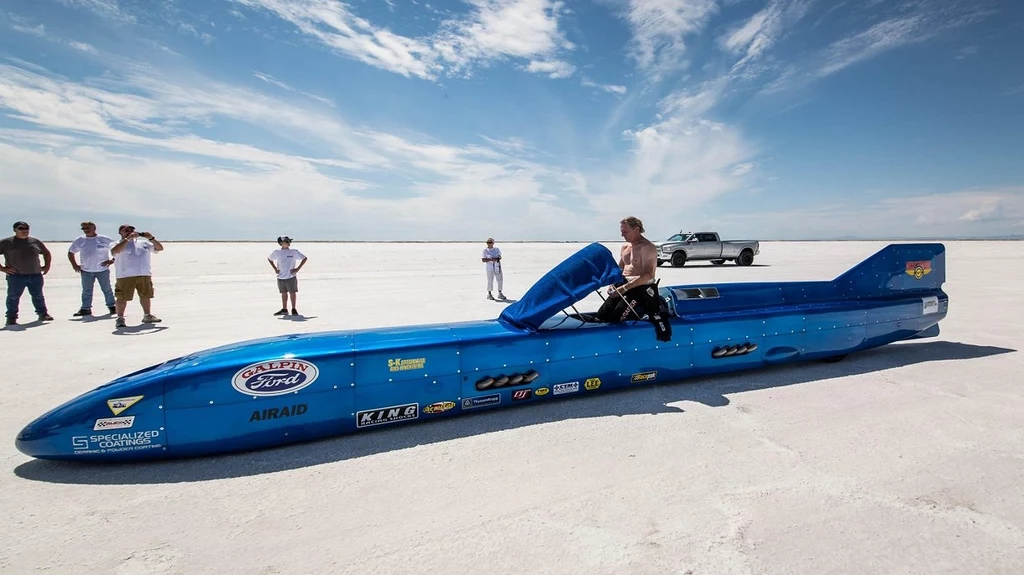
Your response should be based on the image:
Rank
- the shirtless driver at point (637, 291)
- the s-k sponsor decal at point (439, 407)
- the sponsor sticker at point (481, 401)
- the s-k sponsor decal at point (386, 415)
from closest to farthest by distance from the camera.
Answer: the s-k sponsor decal at point (386, 415) < the s-k sponsor decal at point (439, 407) < the sponsor sticker at point (481, 401) < the shirtless driver at point (637, 291)

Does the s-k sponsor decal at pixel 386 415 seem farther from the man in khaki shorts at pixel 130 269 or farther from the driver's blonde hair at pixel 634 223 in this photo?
the man in khaki shorts at pixel 130 269

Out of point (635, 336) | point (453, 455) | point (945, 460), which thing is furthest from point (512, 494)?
point (945, 460)

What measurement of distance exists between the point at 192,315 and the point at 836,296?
12.7 meters

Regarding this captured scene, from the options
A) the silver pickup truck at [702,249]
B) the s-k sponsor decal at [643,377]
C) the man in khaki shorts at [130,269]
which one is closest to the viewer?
the s-k sponsor decal at [643,377]

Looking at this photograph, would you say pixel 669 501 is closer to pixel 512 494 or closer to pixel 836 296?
pixel 512 494

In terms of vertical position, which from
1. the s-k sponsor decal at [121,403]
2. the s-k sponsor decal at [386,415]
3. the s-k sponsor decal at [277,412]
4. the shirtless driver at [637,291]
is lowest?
the s-k sponsor decal at [386,415]

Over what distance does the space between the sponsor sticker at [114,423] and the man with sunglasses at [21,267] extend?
8119 mm

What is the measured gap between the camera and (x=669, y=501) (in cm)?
306

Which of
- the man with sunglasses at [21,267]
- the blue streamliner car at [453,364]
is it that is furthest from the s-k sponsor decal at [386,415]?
Answer: the man with sunglasses at [21,267]

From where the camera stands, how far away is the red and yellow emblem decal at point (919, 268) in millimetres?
7129

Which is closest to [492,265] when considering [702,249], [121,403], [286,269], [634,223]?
[286,269]

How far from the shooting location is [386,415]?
13.7ft

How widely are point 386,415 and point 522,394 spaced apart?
1391 mm

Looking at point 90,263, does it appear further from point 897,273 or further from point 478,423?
point 897,273
